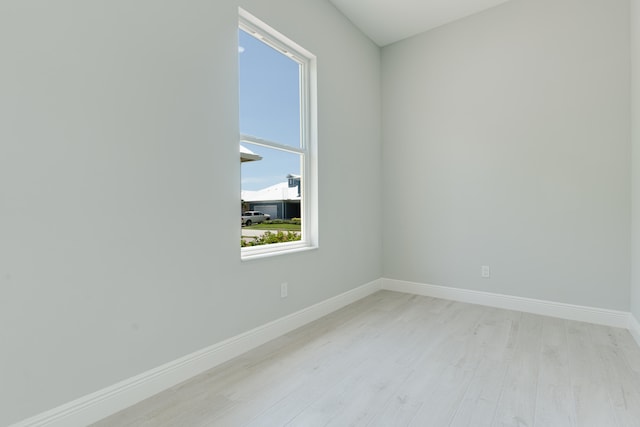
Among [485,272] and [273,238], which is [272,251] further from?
[485,272]

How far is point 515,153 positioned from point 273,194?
2.41 meters

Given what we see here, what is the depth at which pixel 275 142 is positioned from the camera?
2709 millimetres

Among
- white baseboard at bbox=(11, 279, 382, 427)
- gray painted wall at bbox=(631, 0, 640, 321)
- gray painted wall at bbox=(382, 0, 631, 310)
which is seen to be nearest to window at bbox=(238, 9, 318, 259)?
white baseboard at bbox=(11, 279, 382, 427)

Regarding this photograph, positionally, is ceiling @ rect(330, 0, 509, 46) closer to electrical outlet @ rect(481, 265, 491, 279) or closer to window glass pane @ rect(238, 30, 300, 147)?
window glass pane @ rect(238, 30, 300, 147)

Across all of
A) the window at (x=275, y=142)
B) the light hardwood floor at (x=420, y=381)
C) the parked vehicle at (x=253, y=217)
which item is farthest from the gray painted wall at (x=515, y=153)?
the parked vehicle at (x=253, y=217)

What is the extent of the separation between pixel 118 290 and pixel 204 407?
2.47 ft

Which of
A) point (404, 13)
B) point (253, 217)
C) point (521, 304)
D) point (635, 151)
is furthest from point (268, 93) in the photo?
point (521, 304)

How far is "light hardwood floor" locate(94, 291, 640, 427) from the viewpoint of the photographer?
1580mm

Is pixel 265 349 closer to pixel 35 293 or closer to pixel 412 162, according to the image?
pixel 35 293

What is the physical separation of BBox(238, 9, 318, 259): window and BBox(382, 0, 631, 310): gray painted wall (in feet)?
4.52

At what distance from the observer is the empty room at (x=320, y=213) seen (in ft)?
4.81

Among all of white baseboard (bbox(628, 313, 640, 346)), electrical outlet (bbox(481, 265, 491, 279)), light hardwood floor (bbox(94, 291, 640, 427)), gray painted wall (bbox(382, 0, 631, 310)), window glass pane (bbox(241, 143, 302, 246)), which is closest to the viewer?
light hardwood floor (bbox(94, 291, 640, 427))

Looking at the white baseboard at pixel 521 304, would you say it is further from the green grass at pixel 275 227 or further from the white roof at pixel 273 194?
the white roof at pixel 273 194

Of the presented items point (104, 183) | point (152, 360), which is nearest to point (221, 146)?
point (104, 183)
